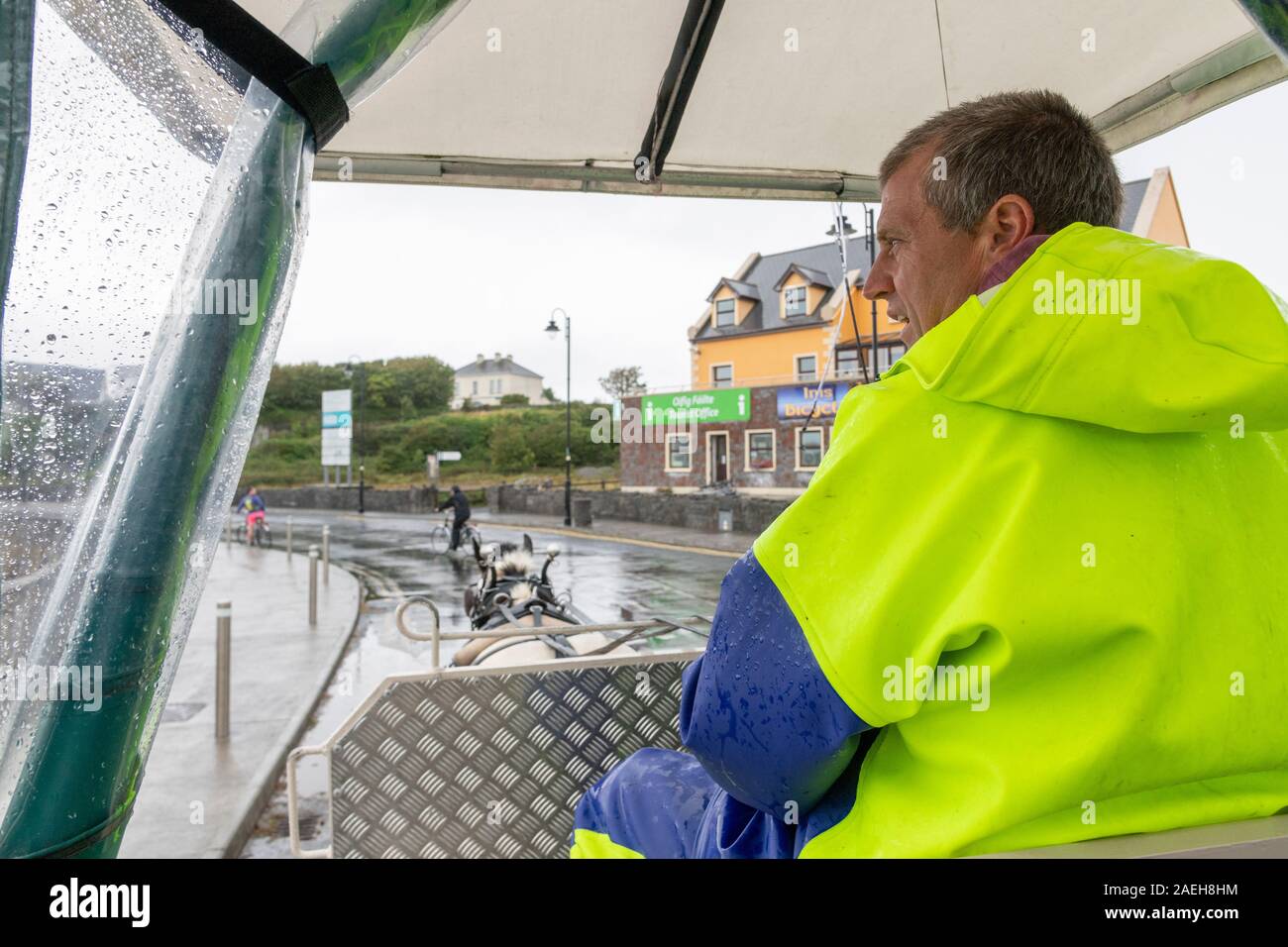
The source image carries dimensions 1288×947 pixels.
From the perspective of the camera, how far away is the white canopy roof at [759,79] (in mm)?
2746

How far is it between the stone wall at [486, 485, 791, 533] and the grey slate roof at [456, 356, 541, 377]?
68.6m

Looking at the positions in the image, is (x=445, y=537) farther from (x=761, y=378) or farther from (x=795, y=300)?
(x=795, y=300)

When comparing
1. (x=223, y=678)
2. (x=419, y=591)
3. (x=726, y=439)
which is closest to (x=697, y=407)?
(x=726, y=439)

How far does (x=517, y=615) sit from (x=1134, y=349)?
422 centimetres

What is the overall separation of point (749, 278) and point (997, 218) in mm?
42590

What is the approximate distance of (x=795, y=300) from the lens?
1489 inches

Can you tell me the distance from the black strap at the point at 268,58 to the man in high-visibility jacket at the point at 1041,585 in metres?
0.97

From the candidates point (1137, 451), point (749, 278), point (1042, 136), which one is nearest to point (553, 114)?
point (1042, 136)

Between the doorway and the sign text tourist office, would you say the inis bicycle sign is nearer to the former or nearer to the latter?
the sign text tourist office

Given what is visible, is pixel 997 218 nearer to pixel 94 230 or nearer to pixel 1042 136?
pixel 1042 136

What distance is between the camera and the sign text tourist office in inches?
1321

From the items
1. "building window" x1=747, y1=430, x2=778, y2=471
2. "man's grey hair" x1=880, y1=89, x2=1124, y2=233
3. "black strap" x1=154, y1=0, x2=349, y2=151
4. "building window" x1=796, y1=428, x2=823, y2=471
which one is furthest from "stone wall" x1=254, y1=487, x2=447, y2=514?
"man's grey hair" x1=880, y1=89, x2=1124, y2=233

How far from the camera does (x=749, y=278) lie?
4225 centimetres
